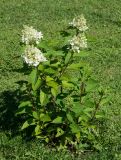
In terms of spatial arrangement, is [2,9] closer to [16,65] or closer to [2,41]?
[2,41]

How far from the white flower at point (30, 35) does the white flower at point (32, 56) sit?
0.15m

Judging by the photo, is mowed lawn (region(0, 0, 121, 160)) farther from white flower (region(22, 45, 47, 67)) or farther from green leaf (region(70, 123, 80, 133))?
green leaf (region(70, 123, 80, 133))

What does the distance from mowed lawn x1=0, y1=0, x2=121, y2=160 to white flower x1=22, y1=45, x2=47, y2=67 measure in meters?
0.36

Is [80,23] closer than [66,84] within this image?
Yes

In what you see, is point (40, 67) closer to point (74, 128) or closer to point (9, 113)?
point (74, 128)

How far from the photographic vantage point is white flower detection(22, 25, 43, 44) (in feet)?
14.9

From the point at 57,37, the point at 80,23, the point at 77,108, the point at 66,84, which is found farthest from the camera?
the point at 57,37

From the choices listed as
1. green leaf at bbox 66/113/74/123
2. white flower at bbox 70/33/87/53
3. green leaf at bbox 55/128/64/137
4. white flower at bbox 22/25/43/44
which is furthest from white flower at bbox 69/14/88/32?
green leaf at bbox 55/128/64/137

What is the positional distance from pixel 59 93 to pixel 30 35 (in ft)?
3.40

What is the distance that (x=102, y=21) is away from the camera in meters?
10.1

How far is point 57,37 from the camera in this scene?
30.1ft

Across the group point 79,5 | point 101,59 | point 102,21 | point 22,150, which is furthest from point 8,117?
point 79,5

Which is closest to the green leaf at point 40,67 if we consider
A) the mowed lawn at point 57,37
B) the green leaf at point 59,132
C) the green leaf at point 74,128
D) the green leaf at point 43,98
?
the mowed lawn at point 57,37

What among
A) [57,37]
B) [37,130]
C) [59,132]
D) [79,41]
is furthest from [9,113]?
[57,37]
